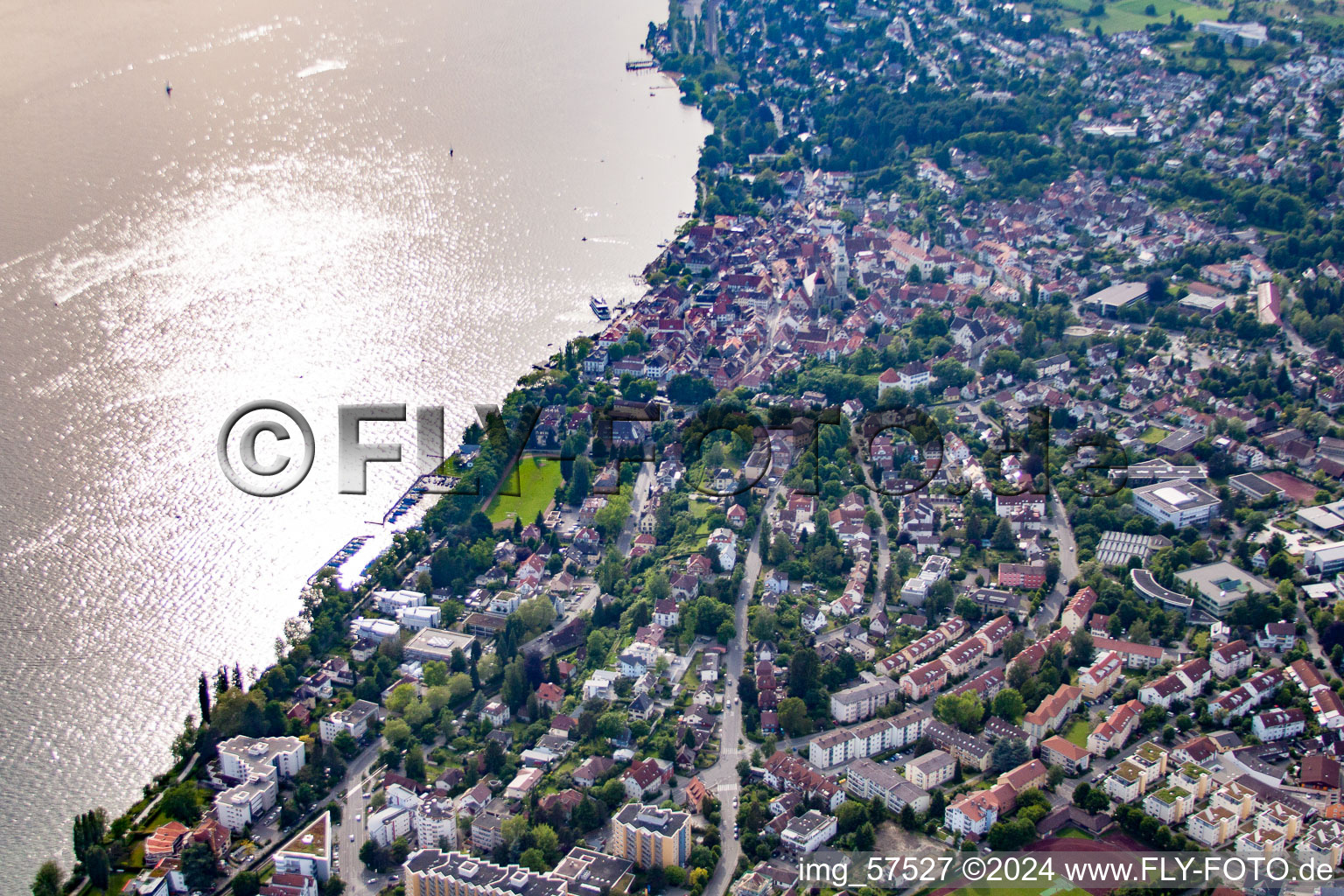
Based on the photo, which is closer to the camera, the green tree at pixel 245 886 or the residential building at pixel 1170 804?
the green tree at pixel 245 886

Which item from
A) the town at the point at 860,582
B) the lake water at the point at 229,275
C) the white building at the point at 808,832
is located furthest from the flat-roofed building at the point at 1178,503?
the lake water at the point at 229,275

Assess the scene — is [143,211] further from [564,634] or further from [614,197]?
[564,634]

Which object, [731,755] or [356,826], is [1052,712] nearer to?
[731,755]

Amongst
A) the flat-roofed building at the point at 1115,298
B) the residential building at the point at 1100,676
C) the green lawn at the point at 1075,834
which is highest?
the flat-roofed building at the point at 1115,298

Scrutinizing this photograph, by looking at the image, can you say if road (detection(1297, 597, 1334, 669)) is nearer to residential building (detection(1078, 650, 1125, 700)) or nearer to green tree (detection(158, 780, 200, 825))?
residential building (detection(1078, 650, 1125, 700))

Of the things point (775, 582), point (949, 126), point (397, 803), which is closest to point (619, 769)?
point (397, 803)

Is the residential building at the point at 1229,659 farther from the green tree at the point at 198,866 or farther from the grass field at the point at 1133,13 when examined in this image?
the grass field at the point at 1133,13

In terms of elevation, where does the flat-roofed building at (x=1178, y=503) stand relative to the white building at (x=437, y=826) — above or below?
above

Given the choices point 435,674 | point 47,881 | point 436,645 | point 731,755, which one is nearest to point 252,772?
point 47,881
